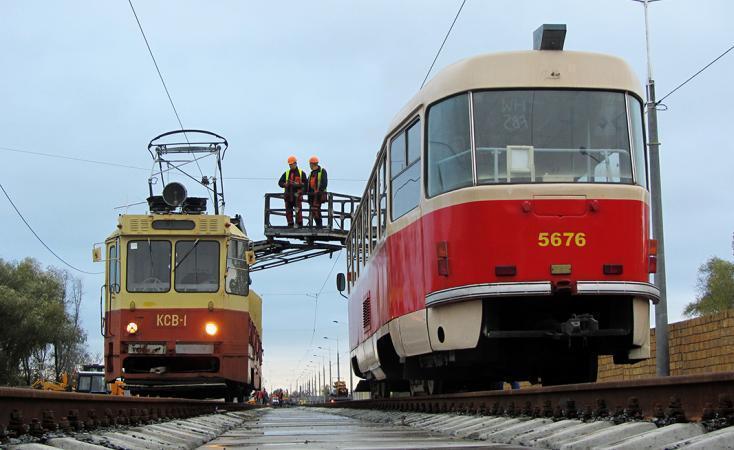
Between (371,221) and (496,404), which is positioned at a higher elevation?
(371,221)

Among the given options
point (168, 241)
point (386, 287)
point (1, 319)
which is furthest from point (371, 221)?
point (1, 319)

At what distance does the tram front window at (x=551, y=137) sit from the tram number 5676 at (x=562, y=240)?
20.3 inches

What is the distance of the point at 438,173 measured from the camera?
8844 millimetres

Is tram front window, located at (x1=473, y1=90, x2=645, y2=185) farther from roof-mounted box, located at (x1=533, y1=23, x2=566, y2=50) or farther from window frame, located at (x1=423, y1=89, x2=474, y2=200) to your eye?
roof-mounted box, located at (x1=533, y1=23, x2=566, y2=50)

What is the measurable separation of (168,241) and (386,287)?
Result: 247 inches

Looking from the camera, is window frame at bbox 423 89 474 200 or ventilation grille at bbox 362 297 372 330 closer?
window frame at bbox 423 89 474 200

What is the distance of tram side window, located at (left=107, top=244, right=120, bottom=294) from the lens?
15.6 m

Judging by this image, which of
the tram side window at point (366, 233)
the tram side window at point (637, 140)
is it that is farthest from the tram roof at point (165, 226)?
the tram side window at point (637, 140)

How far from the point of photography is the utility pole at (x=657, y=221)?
14.2m

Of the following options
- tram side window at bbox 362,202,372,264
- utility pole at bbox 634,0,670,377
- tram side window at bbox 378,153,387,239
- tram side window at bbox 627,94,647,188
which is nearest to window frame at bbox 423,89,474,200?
tram side window at bbox 627,94,647,188

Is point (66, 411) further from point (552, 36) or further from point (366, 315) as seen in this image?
point (366, 315)

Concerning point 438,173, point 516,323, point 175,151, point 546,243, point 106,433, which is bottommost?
point 106,433

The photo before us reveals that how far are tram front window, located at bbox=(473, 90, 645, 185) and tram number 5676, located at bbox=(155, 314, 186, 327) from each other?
819 cm

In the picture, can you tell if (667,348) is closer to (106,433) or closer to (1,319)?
(106,433)
